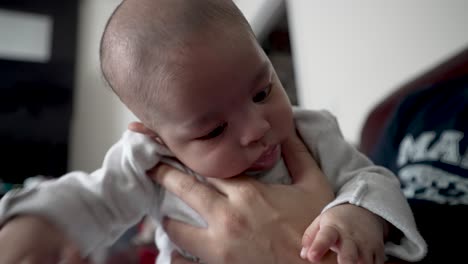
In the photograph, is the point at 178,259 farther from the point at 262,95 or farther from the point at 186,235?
the point at 262,95

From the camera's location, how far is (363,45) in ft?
4.48

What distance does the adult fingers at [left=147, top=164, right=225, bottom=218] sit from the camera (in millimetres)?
570

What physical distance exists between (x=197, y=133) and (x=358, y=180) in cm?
24

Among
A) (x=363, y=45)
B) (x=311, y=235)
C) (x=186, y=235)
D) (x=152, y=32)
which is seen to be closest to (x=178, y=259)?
(x=186, y=235)

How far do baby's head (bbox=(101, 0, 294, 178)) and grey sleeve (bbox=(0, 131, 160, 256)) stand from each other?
8 centimetres

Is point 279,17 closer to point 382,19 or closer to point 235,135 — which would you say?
point 382,19

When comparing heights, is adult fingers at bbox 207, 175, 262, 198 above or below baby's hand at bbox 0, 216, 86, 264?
above

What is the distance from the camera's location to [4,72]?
8.68ft

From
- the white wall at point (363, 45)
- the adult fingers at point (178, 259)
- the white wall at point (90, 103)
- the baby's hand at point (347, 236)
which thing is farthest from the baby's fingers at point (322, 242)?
the white wall at point (90, 103)

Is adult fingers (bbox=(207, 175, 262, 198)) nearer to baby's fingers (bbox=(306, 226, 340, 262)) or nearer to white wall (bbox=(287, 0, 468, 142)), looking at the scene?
baby's fingers (bbox=(306, 226, 340, 262))

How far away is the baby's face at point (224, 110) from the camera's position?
0.48m

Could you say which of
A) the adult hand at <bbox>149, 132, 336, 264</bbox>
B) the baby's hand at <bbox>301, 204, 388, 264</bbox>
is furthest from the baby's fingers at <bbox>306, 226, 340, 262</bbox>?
the adult hand at <bbox>149, 132, 336, 264</bbox>

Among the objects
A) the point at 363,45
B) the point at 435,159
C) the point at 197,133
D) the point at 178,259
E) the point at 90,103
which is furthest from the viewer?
the point at 90,103

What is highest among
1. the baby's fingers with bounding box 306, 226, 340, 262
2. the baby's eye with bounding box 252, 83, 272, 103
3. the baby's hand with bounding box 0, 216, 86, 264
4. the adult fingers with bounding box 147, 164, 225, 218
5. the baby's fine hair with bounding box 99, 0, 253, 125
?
the baby's fine hair with bounding box 99, 0, 253, 125
